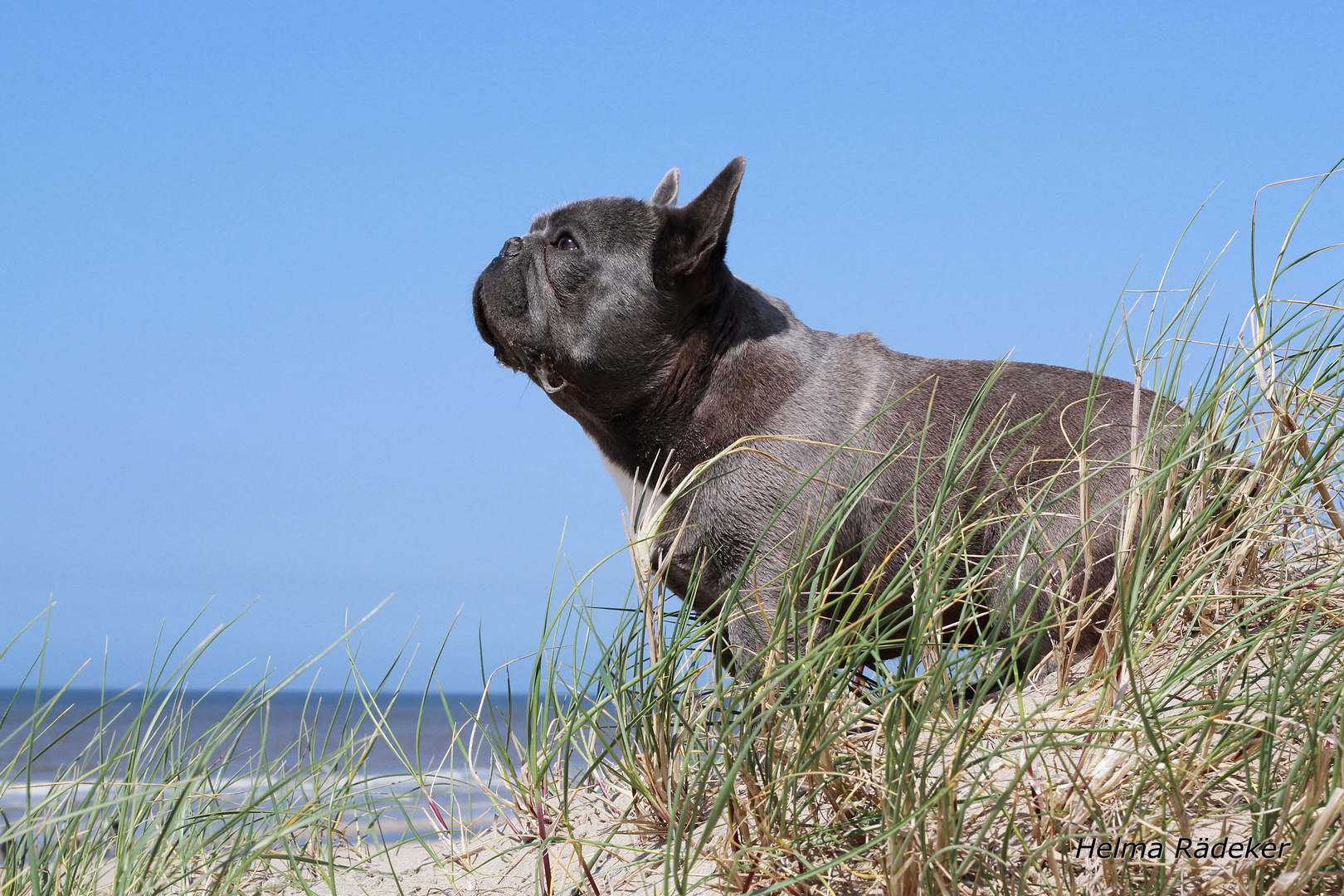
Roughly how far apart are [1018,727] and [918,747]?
0.59 meters

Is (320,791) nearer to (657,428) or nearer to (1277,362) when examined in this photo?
(657,428)

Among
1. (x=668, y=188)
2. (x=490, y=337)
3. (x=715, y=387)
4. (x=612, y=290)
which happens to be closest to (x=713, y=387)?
(x=715, y=387)

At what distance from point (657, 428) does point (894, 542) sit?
1.04 metres

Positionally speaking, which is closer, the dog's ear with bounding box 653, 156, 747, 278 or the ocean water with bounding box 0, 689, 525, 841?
the ocean water with bounding box 0, 689, 525, 841

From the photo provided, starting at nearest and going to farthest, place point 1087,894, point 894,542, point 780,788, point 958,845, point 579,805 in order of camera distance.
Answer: point 958,845 → point 1087,894 → point 780,788 → point 579,805 → point 894,542

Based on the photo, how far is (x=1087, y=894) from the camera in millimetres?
1965

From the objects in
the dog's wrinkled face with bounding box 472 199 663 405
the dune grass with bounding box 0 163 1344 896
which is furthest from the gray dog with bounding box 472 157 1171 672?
the dune grass with bounding box 0 163 1344 896

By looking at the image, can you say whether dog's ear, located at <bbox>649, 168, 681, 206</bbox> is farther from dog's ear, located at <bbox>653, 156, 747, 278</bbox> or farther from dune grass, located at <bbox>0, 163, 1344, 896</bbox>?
dune grass, located at <bbox>0, 163, 1344, 896</bbox>

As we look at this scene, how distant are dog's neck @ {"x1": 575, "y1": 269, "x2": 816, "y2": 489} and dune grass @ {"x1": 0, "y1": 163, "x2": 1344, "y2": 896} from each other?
1.23 m

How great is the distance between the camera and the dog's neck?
13.6ft

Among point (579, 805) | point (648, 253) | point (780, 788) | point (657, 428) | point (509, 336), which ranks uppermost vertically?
point (648, 253)

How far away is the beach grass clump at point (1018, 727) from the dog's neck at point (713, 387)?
1299mm

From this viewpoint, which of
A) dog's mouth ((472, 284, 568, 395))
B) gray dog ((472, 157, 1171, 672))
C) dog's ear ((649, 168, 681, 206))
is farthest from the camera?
dog's ear ((649, 168, 681, 206))

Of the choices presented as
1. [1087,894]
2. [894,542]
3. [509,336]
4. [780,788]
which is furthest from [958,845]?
[509,336]
